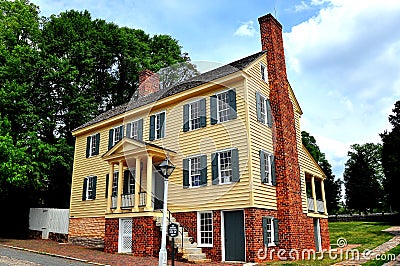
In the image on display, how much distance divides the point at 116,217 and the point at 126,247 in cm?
138

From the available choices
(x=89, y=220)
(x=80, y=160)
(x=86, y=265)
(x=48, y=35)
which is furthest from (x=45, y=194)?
(x=86, y=265)

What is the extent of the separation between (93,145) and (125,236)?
743 cm

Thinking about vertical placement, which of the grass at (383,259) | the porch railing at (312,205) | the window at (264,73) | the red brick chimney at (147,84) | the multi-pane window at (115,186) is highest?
the red brick chimney at (147,84)

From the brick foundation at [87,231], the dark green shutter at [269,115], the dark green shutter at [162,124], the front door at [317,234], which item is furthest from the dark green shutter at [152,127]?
the front door at [317,234]

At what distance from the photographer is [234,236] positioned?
42.1ft

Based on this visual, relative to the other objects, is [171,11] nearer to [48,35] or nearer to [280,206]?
[280,206]

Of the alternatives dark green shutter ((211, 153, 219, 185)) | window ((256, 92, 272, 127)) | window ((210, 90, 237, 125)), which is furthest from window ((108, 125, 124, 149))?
window ((256, 92, 272, 127))

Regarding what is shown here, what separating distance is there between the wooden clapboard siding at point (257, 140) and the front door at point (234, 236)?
0.97 metres

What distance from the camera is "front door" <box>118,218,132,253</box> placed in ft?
48.0

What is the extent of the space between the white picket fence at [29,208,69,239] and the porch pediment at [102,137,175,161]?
6.74 metres

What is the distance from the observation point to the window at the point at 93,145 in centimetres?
1991

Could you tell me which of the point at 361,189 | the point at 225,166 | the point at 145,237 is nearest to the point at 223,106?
the point at 225,166

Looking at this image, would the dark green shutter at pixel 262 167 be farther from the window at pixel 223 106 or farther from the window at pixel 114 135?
the window at pixel 114 135

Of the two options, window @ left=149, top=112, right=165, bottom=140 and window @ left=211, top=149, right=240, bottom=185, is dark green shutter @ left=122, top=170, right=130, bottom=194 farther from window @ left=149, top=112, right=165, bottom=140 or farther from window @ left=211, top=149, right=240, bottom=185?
window @ left=211, top=149, right=240, bottom=185
